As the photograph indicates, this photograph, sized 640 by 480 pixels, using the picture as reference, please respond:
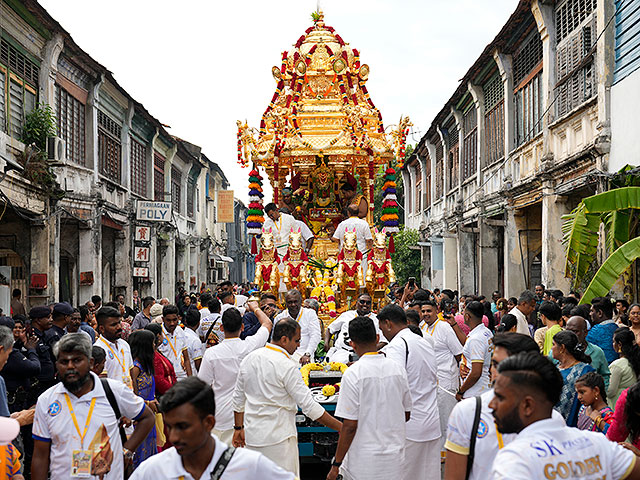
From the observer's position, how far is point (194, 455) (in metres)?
3.55

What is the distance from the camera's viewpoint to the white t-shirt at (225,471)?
3.54 metres

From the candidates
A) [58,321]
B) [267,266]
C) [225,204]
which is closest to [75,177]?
[267,266]

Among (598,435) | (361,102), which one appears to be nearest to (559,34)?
(361,102)

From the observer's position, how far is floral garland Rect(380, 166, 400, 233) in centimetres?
1470

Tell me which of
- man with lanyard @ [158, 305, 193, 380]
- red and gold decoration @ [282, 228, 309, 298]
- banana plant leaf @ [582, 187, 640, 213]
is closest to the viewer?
man with lanyard @ [158, 305, 193, 380]

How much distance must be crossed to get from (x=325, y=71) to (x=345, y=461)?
10.6 m

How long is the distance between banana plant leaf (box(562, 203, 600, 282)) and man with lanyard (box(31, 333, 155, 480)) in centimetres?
852

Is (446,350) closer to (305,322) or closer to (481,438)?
(305,322)

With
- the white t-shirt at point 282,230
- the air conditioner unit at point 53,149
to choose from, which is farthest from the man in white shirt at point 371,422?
the air conditioner unit at point 53,149

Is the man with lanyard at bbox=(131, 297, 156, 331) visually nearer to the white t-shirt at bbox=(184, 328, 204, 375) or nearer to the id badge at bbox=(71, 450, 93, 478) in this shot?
the white t-shirt at bbox=(184, 328, 204, 375)

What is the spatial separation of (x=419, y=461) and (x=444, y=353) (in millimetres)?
2206

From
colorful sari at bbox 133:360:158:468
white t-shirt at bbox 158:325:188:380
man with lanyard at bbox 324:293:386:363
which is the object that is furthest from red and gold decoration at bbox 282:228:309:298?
colorful sari at bbox 133:360:158:468

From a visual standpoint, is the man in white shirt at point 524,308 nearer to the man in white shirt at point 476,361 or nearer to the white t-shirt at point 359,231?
the man in white shirt at point 476,361

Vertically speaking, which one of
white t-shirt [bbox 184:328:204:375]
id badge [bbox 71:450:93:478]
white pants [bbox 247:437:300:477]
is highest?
white t-shirt [bbox 184:328:204:375]
